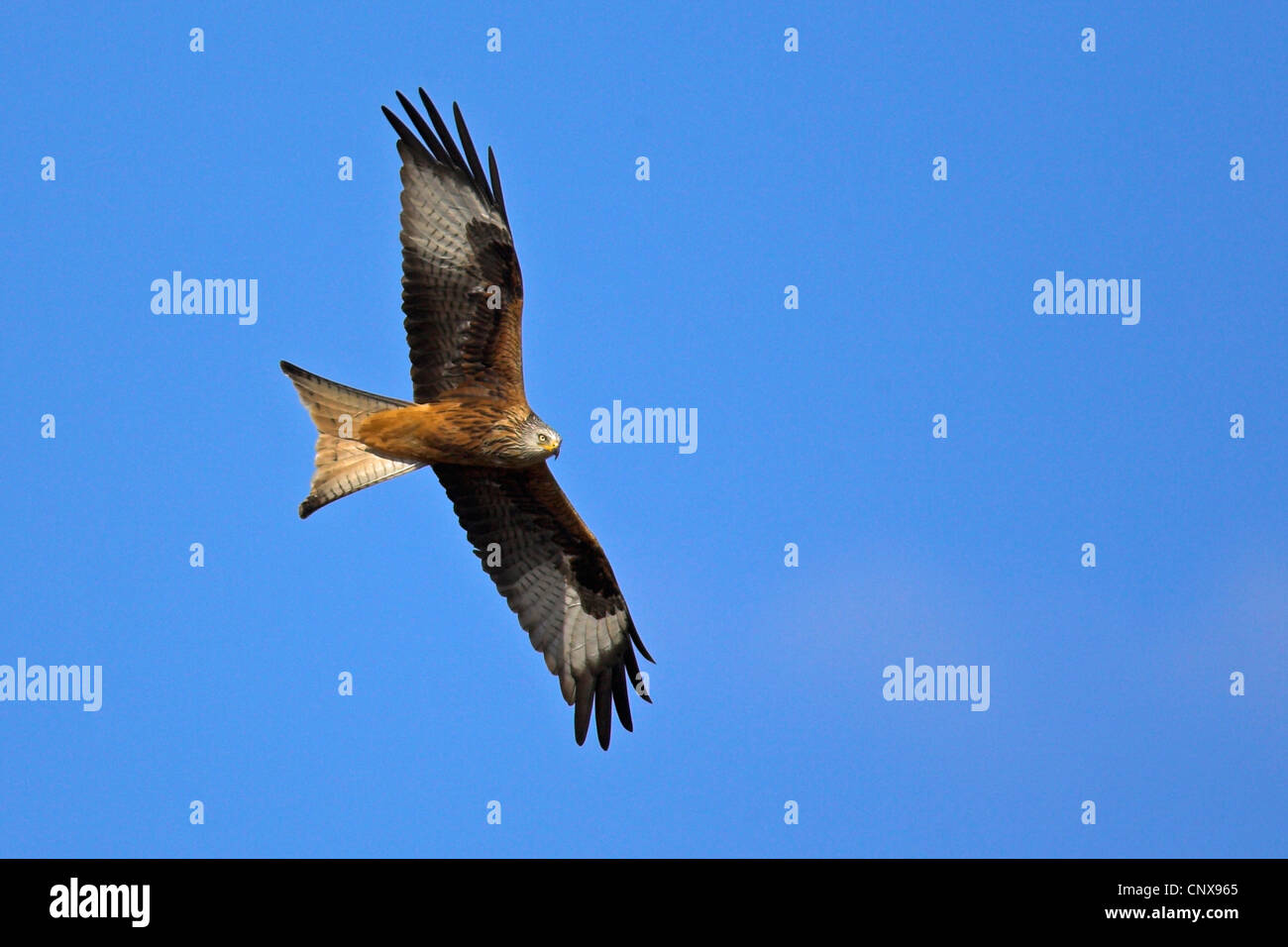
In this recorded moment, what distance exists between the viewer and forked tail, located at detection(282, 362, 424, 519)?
14461 millimetres

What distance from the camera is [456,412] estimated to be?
14188 mm

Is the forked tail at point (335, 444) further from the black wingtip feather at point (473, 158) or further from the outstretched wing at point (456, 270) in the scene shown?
the black wingtip feather at point (473, 158)

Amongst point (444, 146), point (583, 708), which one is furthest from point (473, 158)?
point (583, 708)

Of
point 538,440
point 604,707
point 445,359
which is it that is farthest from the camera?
point 604,707

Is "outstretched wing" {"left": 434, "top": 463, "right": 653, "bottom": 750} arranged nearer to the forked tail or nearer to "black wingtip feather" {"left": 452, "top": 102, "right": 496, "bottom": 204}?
the forked tail

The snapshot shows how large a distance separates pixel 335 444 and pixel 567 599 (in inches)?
103

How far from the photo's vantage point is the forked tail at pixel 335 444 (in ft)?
47.4

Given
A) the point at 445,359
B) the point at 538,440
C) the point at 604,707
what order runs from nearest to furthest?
the point at 538,440 < the point at 445,359 < the point at 604,707

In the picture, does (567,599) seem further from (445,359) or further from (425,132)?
(425,132)

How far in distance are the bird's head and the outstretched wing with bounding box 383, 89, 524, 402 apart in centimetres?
33

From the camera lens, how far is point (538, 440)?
14.0 meters

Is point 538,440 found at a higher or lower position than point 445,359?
lower

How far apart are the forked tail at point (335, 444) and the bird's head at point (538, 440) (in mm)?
1230
